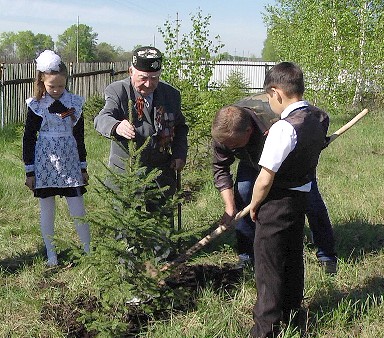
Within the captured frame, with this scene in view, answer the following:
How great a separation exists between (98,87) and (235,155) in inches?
573

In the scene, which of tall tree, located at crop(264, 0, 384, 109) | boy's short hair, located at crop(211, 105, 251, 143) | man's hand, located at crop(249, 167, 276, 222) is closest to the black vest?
man's hand, located at crop(249, 167, 276, 222)

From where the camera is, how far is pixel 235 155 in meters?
3.89

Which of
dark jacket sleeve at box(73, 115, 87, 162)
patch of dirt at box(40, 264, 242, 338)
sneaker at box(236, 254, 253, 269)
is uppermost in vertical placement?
dark jacket sleeve at box(73, 115, 87, 162)

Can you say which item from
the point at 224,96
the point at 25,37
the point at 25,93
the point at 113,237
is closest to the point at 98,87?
the point at 25,93

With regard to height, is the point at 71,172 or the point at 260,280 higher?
the point at 71,172

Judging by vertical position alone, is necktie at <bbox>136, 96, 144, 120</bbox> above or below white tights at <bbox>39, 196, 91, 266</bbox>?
above

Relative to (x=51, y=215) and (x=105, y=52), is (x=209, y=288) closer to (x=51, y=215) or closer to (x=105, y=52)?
(x=51, y=215)

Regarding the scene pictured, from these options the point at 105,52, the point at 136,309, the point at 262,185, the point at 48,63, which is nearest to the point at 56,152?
the point at 48,63

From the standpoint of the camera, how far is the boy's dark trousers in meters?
3.06

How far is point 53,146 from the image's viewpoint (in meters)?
4.44

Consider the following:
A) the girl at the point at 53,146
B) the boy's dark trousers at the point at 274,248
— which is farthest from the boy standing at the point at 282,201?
the girl at the point at 53,146

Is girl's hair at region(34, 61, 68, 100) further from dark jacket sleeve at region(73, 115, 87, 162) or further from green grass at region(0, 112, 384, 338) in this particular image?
green grass at region(0, 112, 384, 338)

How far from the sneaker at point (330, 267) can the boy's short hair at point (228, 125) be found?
142 centimetres

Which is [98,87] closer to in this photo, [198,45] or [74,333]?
[198,45]
